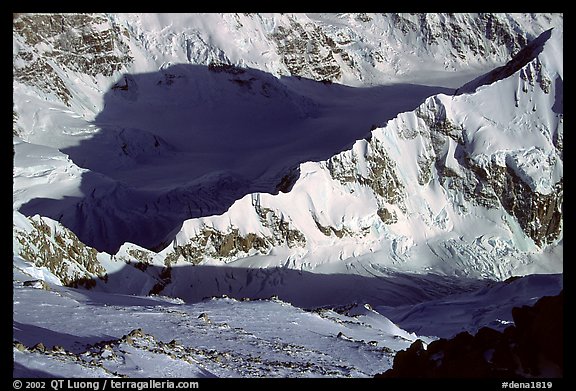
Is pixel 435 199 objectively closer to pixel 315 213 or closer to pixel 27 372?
pixel 315 213

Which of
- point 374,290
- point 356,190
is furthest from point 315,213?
point 374,290

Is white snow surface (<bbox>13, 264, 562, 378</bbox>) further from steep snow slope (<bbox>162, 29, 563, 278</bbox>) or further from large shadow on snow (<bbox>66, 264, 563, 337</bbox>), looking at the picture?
steep snow slope (<bbox>162, 29, 563, 278</bbox>)

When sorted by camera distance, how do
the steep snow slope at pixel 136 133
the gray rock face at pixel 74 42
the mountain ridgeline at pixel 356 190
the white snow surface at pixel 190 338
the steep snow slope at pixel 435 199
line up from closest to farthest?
the white snow surface at pixel 190 338 < the steep snow slope at pixel 435 199 < the mountain ridgeline at pixel 356 190 < the steep snow slope at pixel 136 133 < the gray rock face at pixel 74 42

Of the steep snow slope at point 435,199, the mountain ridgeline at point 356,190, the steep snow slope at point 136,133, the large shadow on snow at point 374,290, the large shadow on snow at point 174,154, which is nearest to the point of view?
the large shadow on snow at point 374,290

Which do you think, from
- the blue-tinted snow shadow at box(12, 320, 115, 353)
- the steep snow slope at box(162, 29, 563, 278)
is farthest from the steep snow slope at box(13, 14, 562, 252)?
the blue-tinted snow shadow at box(12, 320, 115, 353)

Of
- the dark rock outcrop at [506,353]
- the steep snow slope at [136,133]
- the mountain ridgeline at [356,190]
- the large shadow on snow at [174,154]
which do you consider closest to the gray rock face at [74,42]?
the steep snow slope at [136,133]

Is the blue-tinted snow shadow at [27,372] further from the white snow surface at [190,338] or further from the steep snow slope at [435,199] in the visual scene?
the steep snow slope at [435,199]
